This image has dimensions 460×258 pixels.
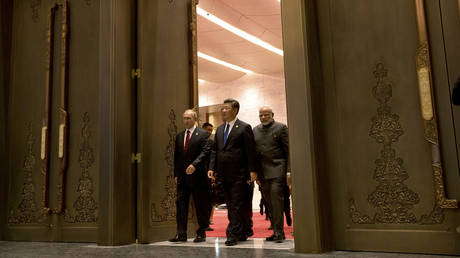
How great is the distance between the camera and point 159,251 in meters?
3.88

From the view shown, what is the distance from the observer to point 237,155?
14.7ft

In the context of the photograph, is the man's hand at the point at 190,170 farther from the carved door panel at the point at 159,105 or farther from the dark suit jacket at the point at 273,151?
the dark suit jacket at the point at 273,151

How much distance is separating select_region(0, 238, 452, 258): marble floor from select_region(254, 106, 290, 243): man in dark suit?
0.34m

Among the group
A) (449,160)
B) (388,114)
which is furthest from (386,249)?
(388,114)

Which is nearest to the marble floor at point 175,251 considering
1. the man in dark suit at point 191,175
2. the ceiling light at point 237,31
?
the man in dark suit at point 191,175

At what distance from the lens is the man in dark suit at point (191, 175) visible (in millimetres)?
4676

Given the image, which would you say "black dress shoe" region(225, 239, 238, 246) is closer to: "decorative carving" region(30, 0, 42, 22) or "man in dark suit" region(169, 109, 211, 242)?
"man in dark suit" region(169, 109, 211, 242)

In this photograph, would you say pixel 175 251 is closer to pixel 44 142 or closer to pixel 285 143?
pixel 285 143

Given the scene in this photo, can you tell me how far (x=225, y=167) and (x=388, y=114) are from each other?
1.84m

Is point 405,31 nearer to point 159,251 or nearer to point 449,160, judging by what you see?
point 449,160

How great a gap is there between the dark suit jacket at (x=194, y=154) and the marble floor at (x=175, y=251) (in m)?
0.81

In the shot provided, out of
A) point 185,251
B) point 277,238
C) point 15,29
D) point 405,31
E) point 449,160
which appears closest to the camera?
point 449,160

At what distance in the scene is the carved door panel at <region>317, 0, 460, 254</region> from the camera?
310 cm

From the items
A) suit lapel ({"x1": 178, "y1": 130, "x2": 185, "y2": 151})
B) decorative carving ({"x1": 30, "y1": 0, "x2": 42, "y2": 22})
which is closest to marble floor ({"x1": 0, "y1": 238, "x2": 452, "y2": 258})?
suit lapel ({"x1": 178, "y1": 130, "x2": 185, "y2": 151})
